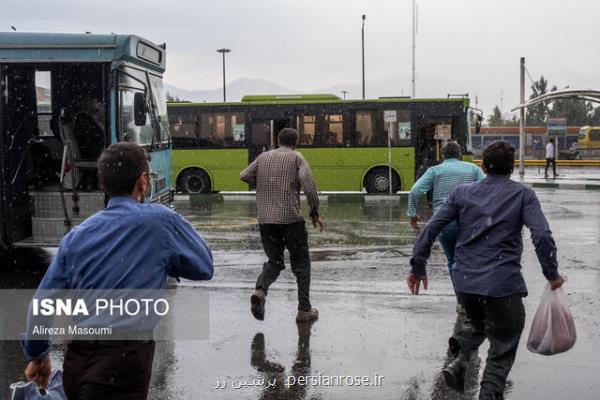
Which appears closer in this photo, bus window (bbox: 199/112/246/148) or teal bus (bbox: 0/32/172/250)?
teal bus (bbox: 0/32/172/250)

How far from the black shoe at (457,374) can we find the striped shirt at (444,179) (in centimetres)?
236

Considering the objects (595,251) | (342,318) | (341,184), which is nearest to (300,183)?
(342,318)

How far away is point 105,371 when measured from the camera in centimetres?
298

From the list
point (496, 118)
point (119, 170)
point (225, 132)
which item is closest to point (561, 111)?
point (496, 118)

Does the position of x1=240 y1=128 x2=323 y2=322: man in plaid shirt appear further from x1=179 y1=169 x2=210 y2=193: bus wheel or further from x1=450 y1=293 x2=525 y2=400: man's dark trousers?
x1=179 y1=169 x2=210 y2=193: bus wheel

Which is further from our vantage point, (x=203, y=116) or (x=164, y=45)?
(x=203, y=116)

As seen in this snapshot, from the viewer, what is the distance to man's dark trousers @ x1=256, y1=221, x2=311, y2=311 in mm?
7199

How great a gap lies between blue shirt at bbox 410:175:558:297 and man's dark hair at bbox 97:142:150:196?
2390mm

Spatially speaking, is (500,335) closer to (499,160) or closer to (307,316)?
(499,160)

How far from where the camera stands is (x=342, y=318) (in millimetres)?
7375

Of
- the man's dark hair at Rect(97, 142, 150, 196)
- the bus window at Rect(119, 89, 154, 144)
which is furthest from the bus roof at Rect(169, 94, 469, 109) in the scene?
the man's dark hair at Rect(97, 142, 150, 196)

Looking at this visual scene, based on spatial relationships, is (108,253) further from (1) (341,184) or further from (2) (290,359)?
(1) (341,184)

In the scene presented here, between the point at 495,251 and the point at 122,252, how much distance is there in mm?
2530

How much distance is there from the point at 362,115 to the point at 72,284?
66.7 feet
